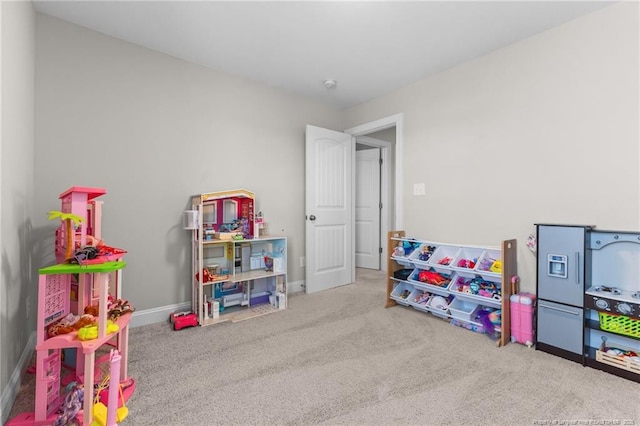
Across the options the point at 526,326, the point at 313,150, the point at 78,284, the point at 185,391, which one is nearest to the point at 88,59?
the point at 78,284

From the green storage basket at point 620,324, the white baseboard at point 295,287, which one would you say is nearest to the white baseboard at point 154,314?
the white baseboard at point 295,287

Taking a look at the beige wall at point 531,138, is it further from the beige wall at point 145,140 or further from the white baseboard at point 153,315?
the white baseboard at point 153,315

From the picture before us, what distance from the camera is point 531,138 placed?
231 centimetres

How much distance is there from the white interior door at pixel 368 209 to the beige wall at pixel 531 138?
5.40 ft

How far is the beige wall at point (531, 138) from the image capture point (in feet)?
6.32

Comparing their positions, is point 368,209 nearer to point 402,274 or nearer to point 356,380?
point 402,274

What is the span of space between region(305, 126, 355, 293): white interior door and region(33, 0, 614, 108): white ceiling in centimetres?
93

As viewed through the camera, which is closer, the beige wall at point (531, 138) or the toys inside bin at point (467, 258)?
the beige wall at point (531, 138)

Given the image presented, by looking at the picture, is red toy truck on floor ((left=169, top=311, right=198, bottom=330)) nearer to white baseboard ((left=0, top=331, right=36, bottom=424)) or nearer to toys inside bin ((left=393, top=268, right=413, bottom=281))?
white baseboard ((left=0, top=331, right=36, bottom=424))

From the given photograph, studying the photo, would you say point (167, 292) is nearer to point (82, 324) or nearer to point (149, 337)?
point (149, 337)

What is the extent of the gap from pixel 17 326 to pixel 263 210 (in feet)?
6.90

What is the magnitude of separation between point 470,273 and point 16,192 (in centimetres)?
315

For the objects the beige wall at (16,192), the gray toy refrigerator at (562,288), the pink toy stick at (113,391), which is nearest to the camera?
the pink toy stick at (113,391)

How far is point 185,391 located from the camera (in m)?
1.60
